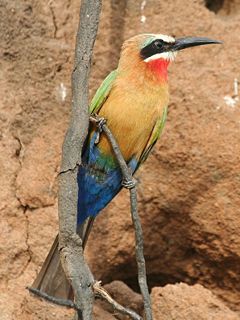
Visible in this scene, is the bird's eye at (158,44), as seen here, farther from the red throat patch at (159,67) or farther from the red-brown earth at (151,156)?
the red-brown earth at (151,156)

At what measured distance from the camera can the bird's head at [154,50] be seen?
356cm

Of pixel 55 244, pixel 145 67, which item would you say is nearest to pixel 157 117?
pixel 145 67

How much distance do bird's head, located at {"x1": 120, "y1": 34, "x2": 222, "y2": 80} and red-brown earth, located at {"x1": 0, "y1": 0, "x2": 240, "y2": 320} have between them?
405 mm

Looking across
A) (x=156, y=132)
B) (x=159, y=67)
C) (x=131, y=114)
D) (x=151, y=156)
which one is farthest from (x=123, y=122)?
(x=151, y=156)

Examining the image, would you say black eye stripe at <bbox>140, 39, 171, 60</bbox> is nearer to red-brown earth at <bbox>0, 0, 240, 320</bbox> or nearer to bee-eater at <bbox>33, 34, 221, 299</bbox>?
bee-eater at <bbox>33, 34, 221, 299</bbox>

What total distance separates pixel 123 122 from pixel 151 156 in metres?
0.61

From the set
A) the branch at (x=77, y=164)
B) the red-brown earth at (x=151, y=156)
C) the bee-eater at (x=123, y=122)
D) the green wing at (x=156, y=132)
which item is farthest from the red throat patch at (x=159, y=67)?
the branch at (x=77, y=164)

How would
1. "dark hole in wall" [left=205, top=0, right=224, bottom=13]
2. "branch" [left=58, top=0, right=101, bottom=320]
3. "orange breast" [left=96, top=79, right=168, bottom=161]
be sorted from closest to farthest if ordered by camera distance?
"branch" [left=58, top=0, right=101, bottom=320], "orange breast" [left=96, top=79, right=168, bottom=161], "dark hole in wall" [left=205, top=0, right=224, bottom=13]

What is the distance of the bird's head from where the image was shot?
3.56 m

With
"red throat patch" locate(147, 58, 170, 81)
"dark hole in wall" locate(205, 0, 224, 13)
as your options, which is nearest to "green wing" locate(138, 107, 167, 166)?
→ "red throat patch" locate(147, 58, 170, 81)

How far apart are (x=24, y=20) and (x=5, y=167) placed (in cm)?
72

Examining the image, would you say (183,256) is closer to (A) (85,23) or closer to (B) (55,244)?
(B) (55,244)

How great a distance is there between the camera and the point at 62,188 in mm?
2812

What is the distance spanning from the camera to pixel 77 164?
9.22 feet
